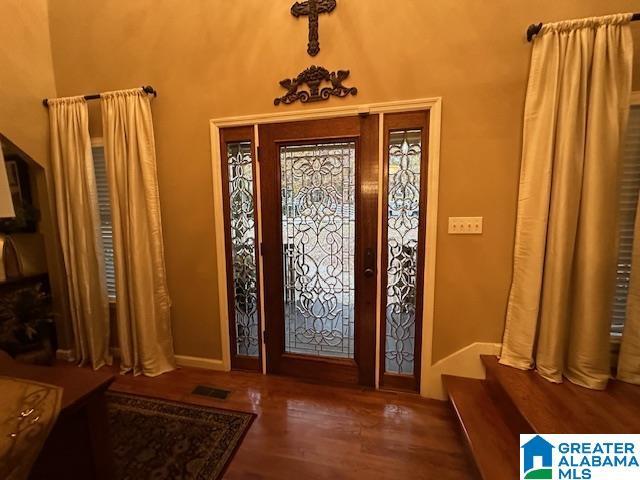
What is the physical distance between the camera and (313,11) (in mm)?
1862

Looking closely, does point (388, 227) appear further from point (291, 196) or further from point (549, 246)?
point (549, 246)

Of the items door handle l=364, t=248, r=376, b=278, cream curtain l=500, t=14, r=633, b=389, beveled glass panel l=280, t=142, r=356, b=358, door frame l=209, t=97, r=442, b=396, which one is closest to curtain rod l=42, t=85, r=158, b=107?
door frame l=209, t=97, r=442, b=396

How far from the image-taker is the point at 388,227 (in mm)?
1971

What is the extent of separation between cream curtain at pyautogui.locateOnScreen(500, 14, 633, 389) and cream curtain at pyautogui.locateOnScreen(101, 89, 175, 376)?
2.62 metres

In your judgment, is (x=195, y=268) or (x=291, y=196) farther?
(x=195, y=268)

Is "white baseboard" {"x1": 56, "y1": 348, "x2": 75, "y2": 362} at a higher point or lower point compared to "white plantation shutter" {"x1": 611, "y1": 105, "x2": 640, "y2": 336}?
lower

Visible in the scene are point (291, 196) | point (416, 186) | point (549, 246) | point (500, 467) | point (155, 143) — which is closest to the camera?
point (500, 467)

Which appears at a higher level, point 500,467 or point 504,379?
point 504,379

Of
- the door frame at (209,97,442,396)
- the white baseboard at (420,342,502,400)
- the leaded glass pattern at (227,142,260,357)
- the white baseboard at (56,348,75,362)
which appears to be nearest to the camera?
the door frame at (209,97,442,396)

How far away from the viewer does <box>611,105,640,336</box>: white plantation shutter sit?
1640 millimetres

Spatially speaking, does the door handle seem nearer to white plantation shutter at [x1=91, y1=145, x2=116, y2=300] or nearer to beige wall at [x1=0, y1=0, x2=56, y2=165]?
white plantation shutter at [x1=91, y1=145, x2=116, y2=300]

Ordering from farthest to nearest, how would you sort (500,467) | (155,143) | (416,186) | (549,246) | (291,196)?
(155,143) → (291,196) → (416,186) → (549,246) → (500,467)

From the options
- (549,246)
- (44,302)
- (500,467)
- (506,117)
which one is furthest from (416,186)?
(44,302)

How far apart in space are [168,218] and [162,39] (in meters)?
1.38
